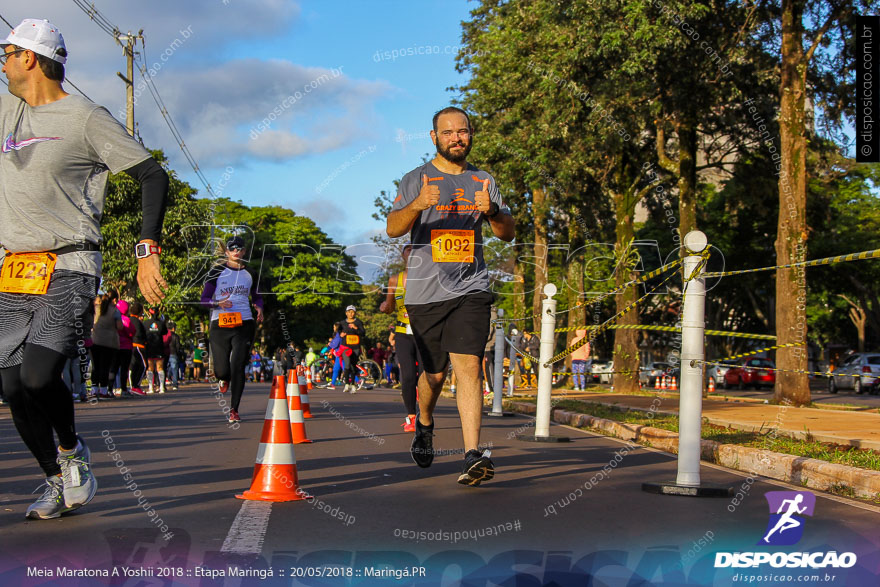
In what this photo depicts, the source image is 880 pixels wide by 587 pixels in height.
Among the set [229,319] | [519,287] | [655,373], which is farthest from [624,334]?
[655,373]

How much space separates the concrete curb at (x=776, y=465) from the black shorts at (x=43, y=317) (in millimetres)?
4957

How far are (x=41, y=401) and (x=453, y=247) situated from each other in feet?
9.06

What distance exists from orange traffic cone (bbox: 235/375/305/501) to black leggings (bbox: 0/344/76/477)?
1134mm

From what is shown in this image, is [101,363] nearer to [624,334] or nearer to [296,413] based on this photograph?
[296,413]

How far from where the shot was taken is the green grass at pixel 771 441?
24.2 feet

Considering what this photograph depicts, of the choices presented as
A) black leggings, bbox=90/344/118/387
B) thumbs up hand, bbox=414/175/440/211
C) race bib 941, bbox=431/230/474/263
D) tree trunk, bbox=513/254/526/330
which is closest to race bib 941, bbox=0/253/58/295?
thumbs up hand, bbox=414/175/440/211

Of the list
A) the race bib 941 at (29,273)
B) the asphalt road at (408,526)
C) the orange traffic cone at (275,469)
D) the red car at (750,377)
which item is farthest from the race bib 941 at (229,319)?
the red car at (750,377)

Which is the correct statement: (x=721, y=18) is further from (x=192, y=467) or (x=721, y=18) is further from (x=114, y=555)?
(x=114, y=555)

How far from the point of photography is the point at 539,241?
109 ft

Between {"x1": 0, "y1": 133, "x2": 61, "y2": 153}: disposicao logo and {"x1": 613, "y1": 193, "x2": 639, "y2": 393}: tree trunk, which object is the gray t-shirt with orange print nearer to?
{"x1": 0, "y1": 133, "x2": 61, "y2": 153}: disposicao logo

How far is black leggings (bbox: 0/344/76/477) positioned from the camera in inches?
182

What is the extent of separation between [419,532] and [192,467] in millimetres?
3083

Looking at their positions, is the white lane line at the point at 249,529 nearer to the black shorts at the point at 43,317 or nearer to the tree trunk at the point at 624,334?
the black shorts at the point at 43,317

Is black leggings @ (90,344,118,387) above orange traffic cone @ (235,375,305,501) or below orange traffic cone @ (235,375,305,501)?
above
